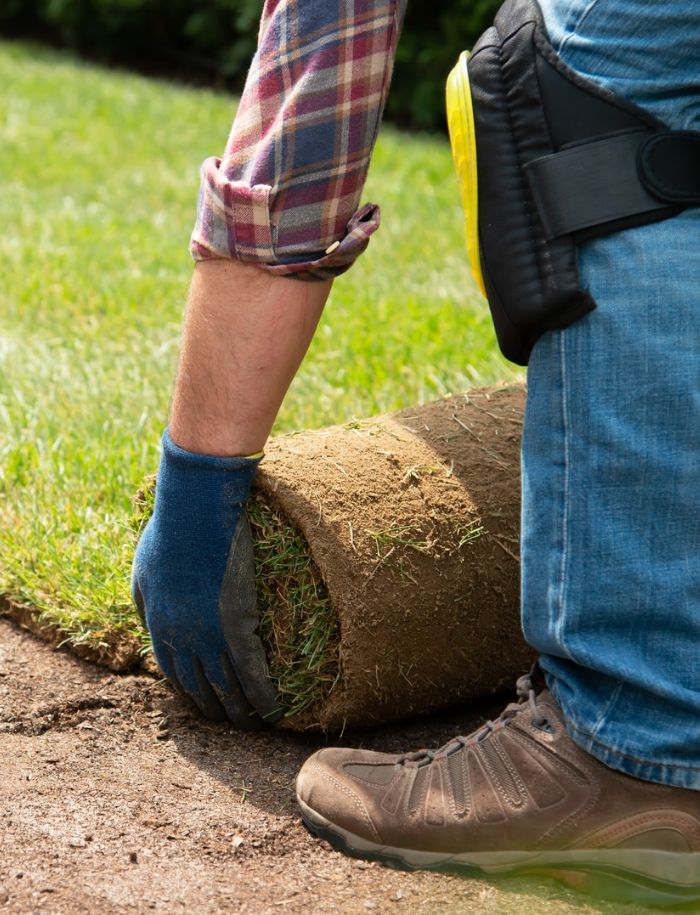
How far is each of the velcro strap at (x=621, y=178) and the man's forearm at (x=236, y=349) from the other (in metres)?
0.42

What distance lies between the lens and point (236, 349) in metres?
1.81

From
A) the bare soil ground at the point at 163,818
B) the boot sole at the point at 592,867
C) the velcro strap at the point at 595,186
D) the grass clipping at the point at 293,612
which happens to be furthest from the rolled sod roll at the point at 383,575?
the velcro strap at the point at 595,186

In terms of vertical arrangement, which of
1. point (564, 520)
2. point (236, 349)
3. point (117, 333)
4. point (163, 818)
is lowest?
point (163, 818)

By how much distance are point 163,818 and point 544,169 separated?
114 centimetres

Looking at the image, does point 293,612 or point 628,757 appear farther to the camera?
point 293,612

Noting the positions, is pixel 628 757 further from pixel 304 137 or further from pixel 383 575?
pixel 304 137

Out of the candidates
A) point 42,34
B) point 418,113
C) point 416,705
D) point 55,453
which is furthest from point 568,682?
point 42,34

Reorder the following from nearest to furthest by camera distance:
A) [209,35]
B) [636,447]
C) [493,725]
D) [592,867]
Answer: [636,447]
[592,867]
[493,725]
[209,35]

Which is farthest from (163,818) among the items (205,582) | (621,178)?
(621,178)

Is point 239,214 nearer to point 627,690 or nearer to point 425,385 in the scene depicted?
point 627,690

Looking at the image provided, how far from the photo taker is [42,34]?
14984mm

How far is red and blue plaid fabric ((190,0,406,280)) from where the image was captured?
5.70ft

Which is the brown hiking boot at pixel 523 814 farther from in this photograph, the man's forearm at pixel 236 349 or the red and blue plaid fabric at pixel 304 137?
the red and blue plaid fabric at pixel 304 137

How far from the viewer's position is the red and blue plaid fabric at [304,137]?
1736 millimetres
